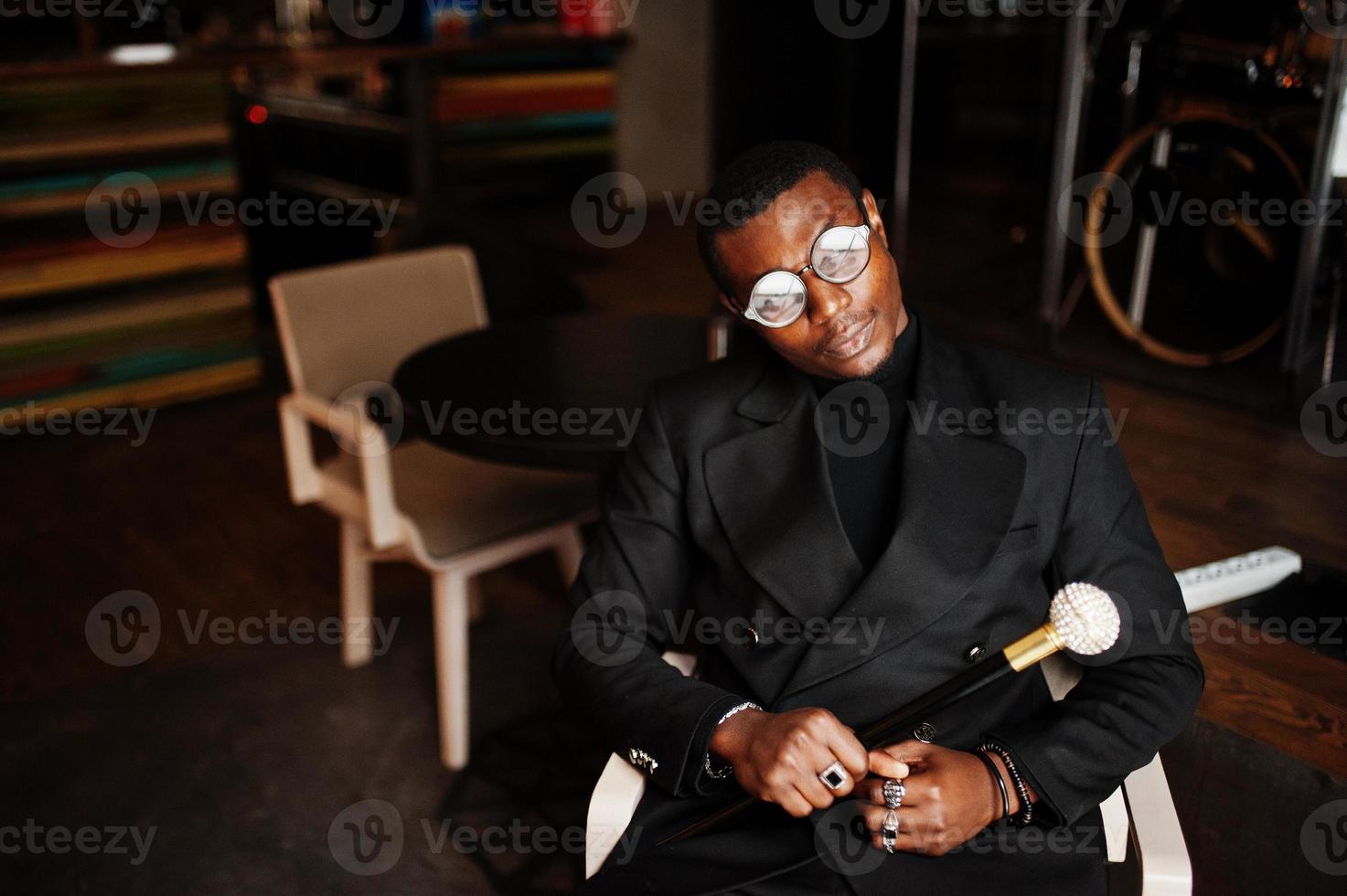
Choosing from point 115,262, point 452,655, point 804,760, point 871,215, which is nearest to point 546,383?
point 452,655

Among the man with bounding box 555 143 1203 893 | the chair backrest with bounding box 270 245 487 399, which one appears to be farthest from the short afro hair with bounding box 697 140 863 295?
the chair backrest with bounding box 270 245 487 399

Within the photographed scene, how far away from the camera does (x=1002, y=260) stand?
477cm

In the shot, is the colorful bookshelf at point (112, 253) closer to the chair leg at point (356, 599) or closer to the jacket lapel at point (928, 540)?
the chair leg at point (356, 599)

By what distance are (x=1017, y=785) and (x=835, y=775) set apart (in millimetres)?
219

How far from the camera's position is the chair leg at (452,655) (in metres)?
2.42

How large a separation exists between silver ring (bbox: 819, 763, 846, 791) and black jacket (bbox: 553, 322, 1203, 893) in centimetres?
10

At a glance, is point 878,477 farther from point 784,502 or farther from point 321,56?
point 321,56

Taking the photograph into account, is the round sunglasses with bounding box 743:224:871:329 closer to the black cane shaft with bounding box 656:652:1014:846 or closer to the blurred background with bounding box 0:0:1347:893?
the blurred background with bounding box 0:0:1347:893

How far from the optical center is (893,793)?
49.8 inches

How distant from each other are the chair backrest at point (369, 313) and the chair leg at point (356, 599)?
0.33m

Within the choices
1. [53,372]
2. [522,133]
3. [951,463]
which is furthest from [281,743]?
[522,133]

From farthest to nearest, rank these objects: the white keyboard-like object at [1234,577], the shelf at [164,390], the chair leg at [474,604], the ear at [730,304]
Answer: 1. the shelf at [164,390]
2. the chair leg at [474,604]
3. the white keyboard-like object at [1234,577]
4. the ear at [730,304]

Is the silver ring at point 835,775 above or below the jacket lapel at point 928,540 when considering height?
below

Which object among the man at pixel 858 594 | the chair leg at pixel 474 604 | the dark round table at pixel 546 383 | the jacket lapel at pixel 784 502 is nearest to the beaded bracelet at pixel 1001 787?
the man at pixel 858 594
